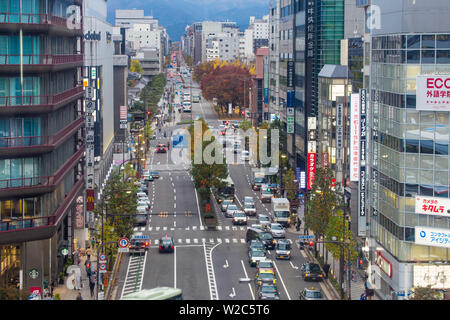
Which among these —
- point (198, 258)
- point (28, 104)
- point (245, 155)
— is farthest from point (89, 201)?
point (245, 155)

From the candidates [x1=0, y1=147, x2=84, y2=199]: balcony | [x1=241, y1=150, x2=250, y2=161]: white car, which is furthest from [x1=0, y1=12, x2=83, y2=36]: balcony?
[x1=241, y1=150, x2=250, y2=161]: white car

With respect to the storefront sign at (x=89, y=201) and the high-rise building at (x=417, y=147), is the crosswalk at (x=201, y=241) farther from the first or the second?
the high-rise building at (x=417, y=147)

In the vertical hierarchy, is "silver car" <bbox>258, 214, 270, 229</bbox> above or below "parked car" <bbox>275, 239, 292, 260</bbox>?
above

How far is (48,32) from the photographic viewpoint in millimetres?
45094

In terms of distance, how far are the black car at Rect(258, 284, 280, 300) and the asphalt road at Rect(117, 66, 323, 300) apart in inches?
43.2

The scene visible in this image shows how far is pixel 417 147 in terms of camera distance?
144ft

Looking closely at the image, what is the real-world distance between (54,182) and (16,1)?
37.1 ft

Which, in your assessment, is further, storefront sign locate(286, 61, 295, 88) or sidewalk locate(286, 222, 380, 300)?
storefront sign locate(286, 61, 295, 88)

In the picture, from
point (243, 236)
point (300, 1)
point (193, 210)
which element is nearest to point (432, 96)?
point (243, 236)

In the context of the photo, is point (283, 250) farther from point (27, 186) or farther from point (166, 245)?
point (27, 186)

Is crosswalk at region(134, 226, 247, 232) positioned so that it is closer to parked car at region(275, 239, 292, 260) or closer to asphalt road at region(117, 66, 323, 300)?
asphalt road at region(117, 66, 323, 300)

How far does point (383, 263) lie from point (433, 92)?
11.7 metres

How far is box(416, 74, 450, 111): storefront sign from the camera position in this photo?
42156 mm

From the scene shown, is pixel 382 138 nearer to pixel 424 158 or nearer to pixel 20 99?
pixel 424 158
